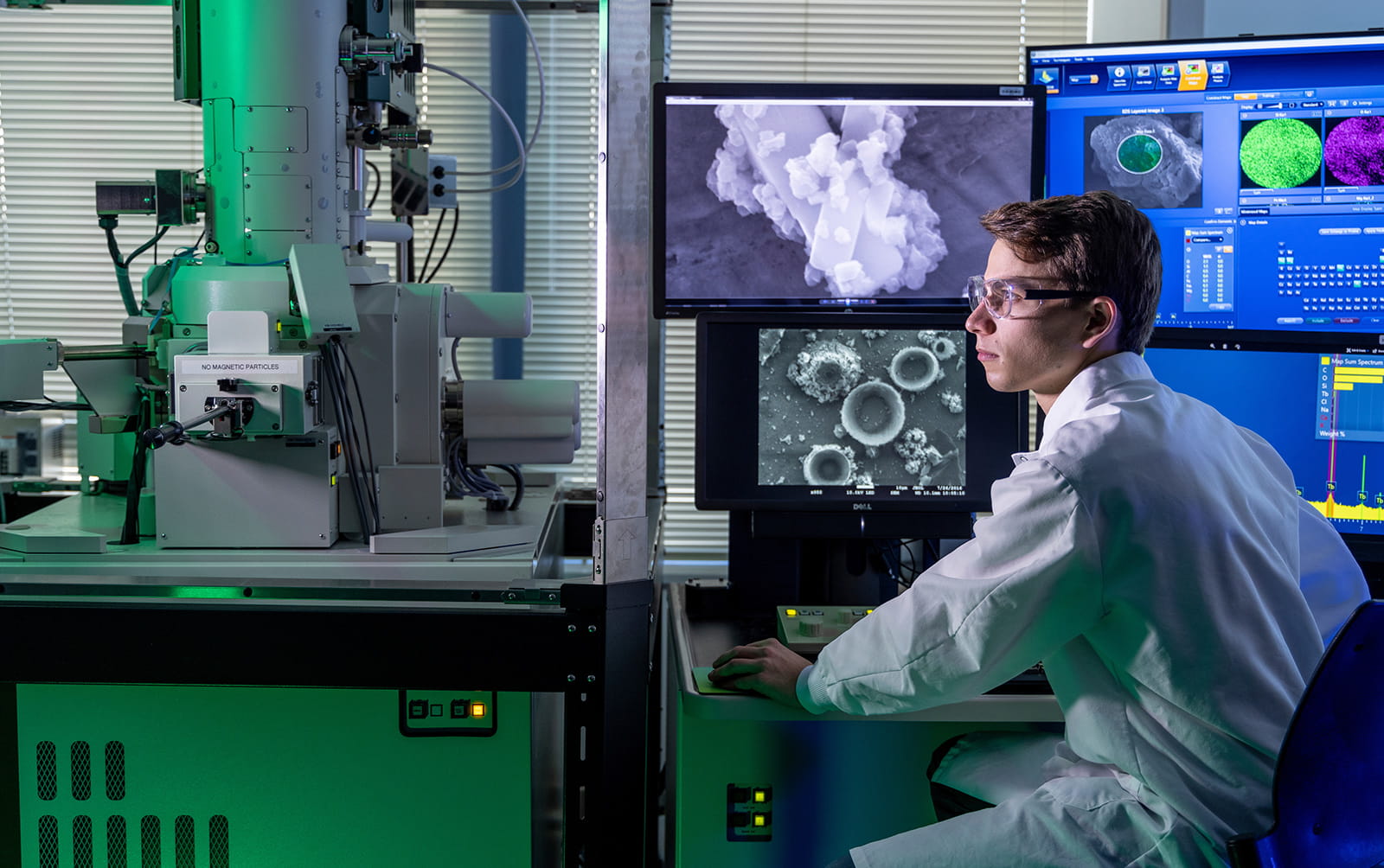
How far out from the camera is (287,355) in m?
1.76

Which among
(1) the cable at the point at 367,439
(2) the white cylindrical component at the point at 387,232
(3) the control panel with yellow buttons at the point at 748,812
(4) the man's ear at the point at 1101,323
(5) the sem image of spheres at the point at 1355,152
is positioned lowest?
(3) the control panel with yellow buttons at the point at 748,812

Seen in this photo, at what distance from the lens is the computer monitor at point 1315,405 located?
2.13 m

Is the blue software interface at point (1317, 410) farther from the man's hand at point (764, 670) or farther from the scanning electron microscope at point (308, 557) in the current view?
the scanning electron microscope at point (308, 557)

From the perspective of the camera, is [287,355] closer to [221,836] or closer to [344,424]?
[344,424]

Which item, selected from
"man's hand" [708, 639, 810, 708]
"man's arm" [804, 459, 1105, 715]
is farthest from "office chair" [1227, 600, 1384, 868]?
"man's hand" [708, 639, 810, 708]

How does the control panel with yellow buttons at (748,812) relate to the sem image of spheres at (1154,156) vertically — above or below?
below

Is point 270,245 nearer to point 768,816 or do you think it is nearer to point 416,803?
point 416,803

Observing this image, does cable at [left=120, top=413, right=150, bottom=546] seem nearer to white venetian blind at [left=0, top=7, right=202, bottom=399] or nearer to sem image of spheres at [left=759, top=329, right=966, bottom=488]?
sem image of spheres at [left=759, top=329, right=966, bottom=488]

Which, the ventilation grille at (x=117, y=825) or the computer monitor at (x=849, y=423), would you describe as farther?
the computer monitor at (x=849, y=423)

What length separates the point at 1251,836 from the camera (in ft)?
4.13

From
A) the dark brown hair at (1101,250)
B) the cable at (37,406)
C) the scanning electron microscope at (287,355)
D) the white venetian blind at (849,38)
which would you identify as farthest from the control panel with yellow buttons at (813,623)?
the white venetian blind at (849,38)

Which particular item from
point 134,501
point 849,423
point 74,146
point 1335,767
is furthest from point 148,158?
point 1335,767

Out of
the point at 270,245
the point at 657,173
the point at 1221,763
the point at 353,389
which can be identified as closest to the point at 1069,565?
the point at 1221,763

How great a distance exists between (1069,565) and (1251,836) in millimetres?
336
